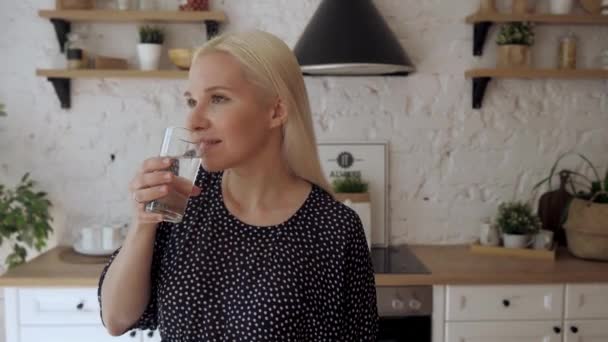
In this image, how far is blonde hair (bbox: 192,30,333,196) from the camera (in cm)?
101

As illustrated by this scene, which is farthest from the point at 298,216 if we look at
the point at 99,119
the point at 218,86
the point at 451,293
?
the point at 99,119

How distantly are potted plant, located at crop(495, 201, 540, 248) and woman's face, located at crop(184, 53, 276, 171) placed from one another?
5.20ft

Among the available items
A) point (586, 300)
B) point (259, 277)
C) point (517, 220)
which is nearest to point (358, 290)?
point (259, 277)

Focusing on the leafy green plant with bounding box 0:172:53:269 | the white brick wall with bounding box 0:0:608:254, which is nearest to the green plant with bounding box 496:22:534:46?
the white brick wall with bounding box 0:0:608:254

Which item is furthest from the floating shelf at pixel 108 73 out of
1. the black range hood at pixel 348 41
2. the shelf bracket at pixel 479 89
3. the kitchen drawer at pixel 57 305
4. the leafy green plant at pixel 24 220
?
the shelf bracket at pixel 479 89

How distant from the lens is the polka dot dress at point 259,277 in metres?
1.01

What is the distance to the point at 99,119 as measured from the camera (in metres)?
2.46

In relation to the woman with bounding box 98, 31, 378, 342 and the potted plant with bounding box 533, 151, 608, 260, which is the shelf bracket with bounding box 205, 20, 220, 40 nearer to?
the woman with bounding box 98, 31, 378, 342

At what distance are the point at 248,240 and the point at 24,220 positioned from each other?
4.81ft

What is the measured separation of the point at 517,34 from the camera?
233 centimetres

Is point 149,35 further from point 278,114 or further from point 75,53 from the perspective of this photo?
point 278,114

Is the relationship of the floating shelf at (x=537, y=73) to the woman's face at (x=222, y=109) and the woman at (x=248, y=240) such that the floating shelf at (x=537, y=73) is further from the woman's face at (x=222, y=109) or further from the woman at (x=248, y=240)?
the woman's face at (x=222, y=109)

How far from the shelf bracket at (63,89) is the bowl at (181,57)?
0.46 meters

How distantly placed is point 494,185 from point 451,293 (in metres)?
0.70
